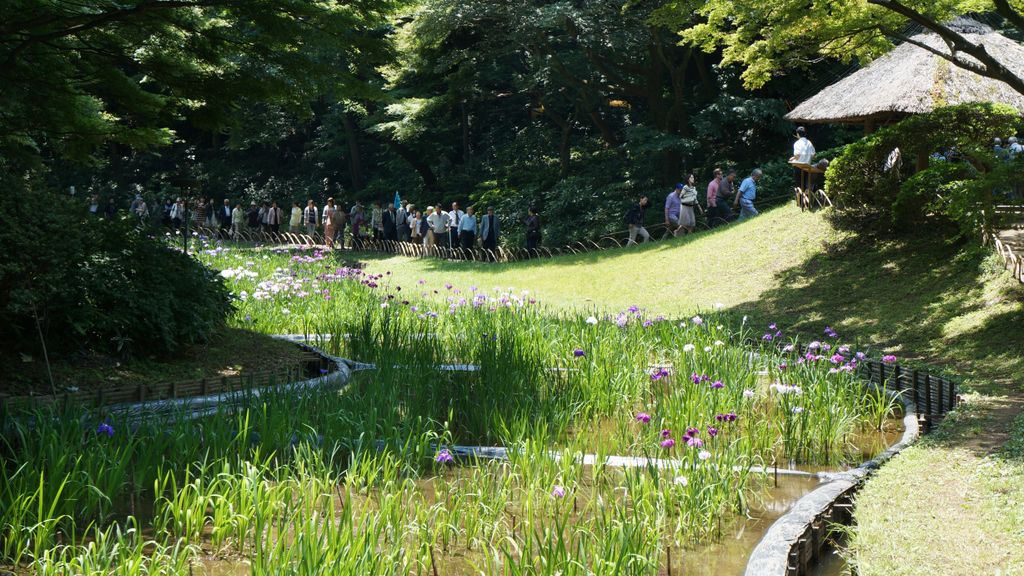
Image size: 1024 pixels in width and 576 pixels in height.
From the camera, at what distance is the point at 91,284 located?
7652mm

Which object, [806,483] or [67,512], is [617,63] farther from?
[67,512]

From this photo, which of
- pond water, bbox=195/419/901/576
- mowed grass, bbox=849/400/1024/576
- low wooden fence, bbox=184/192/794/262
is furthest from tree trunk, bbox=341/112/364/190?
mowed grass, bbox=849/400/1024/576

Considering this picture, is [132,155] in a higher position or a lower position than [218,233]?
higher

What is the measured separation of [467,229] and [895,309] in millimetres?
12769

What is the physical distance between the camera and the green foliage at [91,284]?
6934 millimetres

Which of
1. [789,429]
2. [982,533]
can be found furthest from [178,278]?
[982,533]

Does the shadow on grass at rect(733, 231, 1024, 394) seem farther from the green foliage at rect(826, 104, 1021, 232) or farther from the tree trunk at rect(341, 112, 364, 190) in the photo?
the tree trunk at rect(341, 112, 364, 190)

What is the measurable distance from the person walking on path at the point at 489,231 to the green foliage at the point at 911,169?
9.20 metres

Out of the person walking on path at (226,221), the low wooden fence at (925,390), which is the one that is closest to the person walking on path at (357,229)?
the person walking on path at (226,221)

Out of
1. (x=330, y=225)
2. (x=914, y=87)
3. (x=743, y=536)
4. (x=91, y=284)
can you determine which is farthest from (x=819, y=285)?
(x=330, y=225)

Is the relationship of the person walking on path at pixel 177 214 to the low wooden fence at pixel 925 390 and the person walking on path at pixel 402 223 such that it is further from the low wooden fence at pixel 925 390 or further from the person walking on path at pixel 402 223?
the low wooden fence at pixel 925 390

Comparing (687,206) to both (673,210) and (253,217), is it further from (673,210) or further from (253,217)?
(253,217)

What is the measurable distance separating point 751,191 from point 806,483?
14679 millimetres

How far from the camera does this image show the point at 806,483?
5.78 metres
